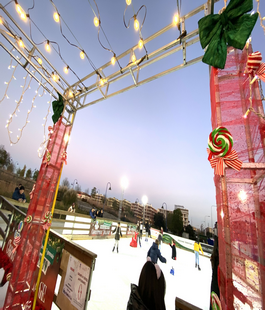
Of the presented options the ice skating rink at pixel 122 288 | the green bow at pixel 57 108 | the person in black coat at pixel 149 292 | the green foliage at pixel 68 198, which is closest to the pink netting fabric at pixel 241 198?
the person in black coat at pixel 149 292

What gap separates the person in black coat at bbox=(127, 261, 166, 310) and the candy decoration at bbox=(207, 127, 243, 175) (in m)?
1.90

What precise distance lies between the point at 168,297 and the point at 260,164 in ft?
14.0

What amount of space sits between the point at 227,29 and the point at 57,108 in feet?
10.4

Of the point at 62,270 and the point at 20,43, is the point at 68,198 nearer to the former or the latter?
the point at 62,270

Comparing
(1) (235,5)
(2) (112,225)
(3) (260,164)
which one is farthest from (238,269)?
(2) (112,225)

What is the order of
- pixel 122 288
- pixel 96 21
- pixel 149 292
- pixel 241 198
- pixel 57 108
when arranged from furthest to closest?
pixel 122 288, pixel 57 108, pixel 96 21, pixel 149 292, pixel 241 198

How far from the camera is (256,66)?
0.98 m

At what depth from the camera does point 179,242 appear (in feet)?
40.6

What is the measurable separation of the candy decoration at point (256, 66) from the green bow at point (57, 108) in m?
3.25

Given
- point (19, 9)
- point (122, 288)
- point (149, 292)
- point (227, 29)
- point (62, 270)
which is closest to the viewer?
point (227, 29)

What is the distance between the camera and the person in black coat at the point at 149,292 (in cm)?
176

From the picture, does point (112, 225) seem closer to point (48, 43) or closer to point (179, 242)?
point (179, 242)

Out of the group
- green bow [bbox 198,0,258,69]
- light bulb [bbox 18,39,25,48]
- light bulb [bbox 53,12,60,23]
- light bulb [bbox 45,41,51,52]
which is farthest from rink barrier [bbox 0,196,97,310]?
light bulb [bbox 53,12,60,23]

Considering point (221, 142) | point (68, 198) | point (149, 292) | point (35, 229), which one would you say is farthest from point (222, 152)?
point (68, 198)
